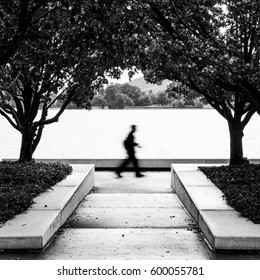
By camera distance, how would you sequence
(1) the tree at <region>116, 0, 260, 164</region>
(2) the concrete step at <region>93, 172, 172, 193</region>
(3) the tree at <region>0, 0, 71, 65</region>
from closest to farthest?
(1) the tree at <region>116, 0, 260, 164</region>
(3) the tree at <region>0, 0, 71, 65</region>
(2) the concrete step at <region>93, 172, 172, 193</region>

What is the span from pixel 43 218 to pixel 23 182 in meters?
3.12

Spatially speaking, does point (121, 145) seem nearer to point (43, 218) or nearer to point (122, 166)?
point (122, 166)

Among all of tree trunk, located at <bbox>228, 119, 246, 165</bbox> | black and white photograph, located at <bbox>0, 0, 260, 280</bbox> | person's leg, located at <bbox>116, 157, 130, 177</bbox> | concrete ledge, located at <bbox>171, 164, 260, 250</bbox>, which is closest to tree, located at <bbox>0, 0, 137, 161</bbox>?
black and white photograph, located at <bbox>0, 0, 260, 280</bbox>

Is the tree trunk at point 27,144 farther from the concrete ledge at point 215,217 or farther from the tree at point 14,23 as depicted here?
the concrete ledge at point 215,217

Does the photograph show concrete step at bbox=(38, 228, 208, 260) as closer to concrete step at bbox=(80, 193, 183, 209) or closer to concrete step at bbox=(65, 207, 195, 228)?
concrete step at bbox=(65, 207, 195, 228)

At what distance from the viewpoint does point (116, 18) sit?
7.92 m

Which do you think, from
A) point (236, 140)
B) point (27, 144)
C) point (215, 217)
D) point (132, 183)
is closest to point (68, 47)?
point (215, 217)

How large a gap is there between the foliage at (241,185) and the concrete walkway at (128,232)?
3.21 feet

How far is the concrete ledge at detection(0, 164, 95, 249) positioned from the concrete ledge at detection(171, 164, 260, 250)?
2.68m

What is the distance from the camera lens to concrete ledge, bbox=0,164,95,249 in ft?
22.2

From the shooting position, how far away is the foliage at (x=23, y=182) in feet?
27.0

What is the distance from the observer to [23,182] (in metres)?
10.6
